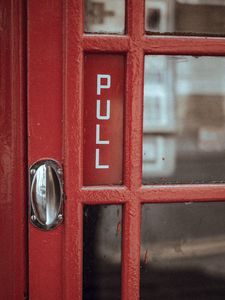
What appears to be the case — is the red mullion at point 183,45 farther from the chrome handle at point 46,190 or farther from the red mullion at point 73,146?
the chrome handle at point 46,190

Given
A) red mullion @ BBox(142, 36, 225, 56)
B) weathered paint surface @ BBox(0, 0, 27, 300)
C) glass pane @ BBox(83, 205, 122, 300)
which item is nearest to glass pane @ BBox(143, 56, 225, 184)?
red mullion @ BBox(142, 36, 225, 56)

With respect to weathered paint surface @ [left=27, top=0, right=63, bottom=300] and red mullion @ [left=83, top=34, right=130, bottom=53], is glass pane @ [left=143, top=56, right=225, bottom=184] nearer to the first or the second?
red mullion @ [left=83, top=34, right=130, bottom=53]

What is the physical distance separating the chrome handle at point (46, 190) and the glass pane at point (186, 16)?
449 mm

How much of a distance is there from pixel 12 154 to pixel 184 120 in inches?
18.7

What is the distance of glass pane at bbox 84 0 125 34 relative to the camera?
124 cm

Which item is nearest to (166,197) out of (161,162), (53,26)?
(161,162)

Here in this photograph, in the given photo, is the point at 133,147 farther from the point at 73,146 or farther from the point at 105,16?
the point at 105,16

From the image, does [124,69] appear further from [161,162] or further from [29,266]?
[29,266]

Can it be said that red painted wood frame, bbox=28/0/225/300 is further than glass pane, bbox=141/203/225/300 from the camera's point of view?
No

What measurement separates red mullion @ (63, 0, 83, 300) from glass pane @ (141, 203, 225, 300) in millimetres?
188

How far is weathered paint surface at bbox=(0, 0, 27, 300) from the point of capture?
4.04ft

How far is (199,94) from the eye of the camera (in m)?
1.33

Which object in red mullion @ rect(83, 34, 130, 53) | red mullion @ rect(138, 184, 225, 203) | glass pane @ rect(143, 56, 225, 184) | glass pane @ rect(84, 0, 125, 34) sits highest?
glass pane @ rect(84, 0, 125, 34)

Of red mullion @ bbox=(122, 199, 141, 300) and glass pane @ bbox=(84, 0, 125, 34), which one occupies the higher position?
glass pane @ bbox=(84, 0, 125, 34)
